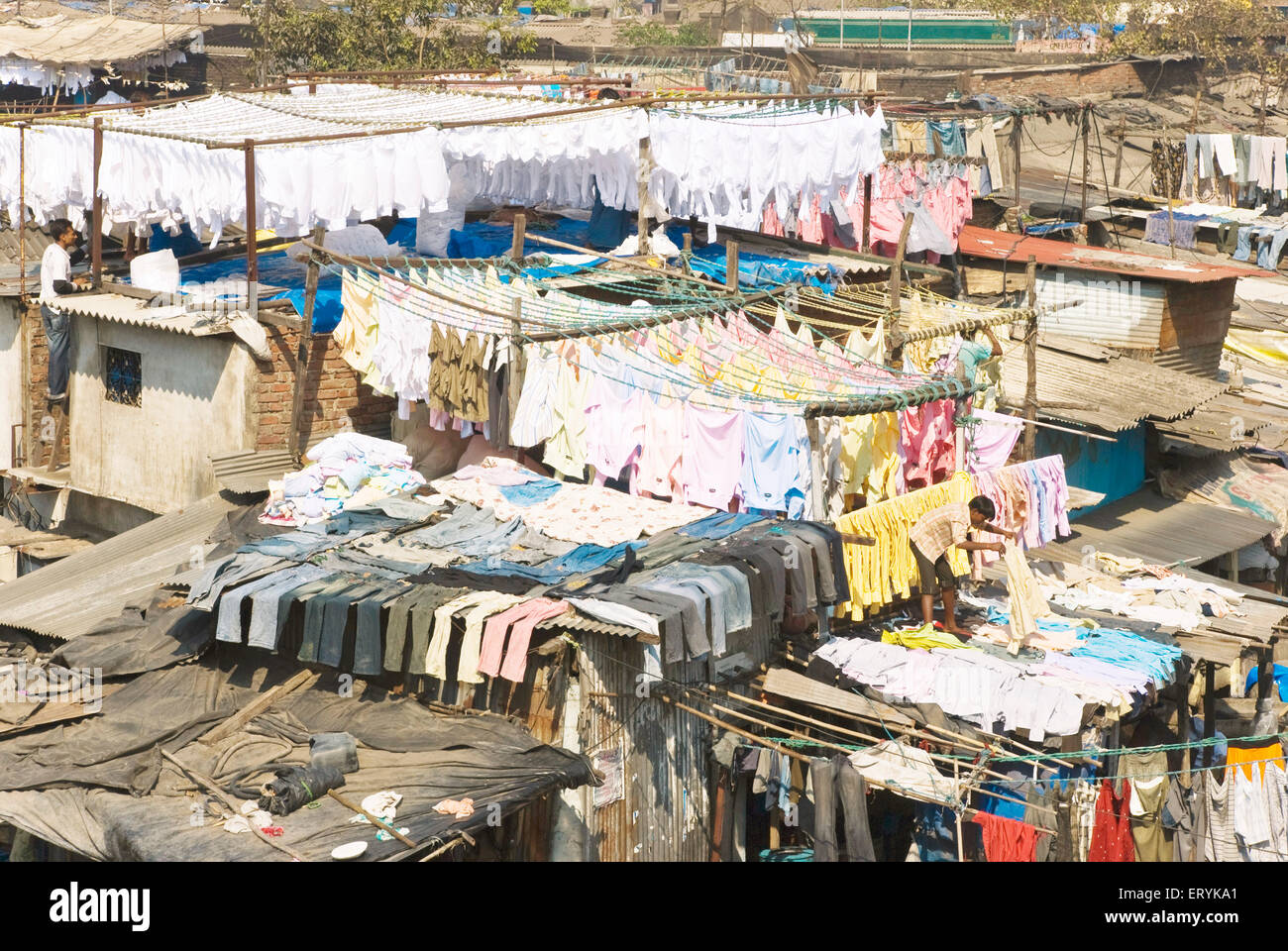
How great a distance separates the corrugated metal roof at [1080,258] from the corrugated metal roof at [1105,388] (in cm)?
147

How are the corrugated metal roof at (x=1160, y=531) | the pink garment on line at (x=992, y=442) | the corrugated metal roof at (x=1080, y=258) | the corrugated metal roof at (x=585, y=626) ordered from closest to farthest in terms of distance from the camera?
the corrugated metal roof at (x=585, y=626)
the pink garment on line at (x=992, y=442)
the corrugated metal roof at (x=1160, y=531)
the corrugated metal roof at (x=1080, y=258)

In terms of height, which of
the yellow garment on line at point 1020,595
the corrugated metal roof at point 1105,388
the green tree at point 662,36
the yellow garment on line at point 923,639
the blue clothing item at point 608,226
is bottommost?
the yellow garment on line at point 923,639

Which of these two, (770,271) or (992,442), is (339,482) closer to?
(992,442)

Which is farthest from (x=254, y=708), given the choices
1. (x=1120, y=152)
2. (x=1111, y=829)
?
(x=1120, y=152)

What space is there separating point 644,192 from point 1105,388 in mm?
5458

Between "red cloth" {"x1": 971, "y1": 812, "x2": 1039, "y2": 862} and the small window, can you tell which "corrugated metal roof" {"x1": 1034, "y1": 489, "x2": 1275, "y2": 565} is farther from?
the small window

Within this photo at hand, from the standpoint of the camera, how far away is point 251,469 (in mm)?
13906

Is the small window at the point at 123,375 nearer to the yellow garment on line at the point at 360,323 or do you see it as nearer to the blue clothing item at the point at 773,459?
the yellow garment on line at the point at 360,323

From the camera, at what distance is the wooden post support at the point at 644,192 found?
57.3ft

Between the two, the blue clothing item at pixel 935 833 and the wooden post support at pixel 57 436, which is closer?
the blue clothing item at pixel 935 833

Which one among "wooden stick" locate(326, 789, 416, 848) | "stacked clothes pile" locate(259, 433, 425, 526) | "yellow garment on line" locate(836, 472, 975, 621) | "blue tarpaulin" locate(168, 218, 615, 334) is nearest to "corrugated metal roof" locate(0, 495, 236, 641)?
"stacked clothes pile" locate(259, 433, 425, 526)

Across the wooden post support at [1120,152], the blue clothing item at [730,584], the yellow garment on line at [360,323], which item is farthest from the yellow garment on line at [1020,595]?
the wooden post support at [1120,152]

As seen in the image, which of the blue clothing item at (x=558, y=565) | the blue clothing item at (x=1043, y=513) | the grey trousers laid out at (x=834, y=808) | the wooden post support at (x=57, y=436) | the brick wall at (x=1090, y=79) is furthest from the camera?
the brick wall at (x=1090, y=79)

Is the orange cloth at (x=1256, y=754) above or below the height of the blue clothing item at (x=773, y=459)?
below
